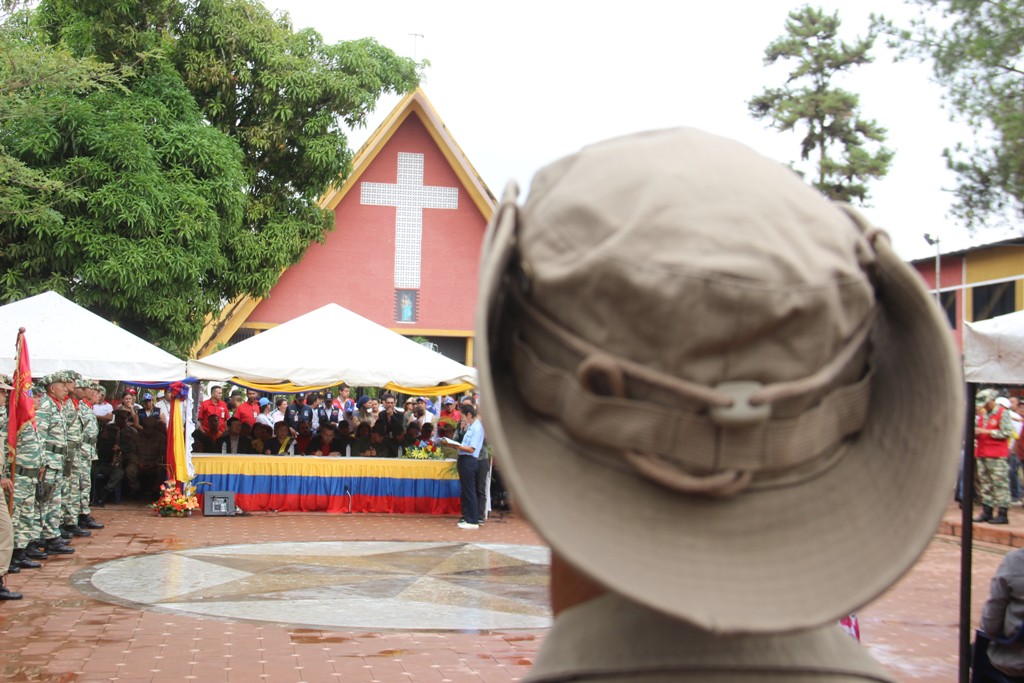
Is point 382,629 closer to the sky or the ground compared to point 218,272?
closer to the ground

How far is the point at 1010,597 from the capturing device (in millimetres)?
5012

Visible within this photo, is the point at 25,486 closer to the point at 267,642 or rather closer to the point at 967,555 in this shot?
the point at 267,642

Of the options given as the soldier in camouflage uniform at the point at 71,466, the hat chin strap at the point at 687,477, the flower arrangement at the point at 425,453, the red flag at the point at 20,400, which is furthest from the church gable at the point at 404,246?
the hat chin strap at the point at 687,477

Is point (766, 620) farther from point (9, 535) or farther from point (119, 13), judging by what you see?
point (119, 13)

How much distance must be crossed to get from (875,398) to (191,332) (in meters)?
21.0

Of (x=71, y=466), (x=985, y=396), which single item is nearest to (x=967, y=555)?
(x=71, y=466)

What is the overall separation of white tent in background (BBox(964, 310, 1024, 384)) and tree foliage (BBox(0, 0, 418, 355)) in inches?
606

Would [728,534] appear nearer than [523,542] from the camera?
Yes

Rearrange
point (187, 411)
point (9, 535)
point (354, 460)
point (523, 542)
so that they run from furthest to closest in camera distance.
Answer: point (354, 460), point (187, 411), point (523, 542), point (9, 535)

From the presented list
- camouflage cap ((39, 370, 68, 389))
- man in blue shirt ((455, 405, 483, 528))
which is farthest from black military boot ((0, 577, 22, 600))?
man in blue shirt ((455, 405, 483, 528))

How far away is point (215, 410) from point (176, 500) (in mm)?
4146

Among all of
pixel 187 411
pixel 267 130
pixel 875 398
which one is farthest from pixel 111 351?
pixel 875 398

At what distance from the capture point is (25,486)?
35.9 feet

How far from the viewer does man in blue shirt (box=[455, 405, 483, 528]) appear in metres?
14.8
